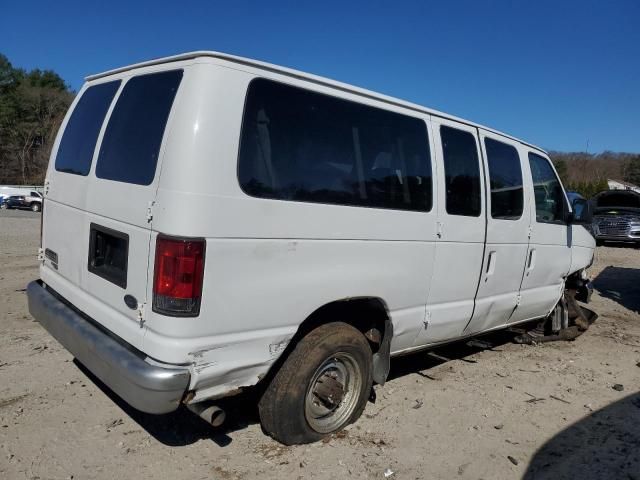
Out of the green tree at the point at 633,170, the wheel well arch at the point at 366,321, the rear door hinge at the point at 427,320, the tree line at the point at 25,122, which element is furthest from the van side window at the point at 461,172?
the green tree at the point at 633,170

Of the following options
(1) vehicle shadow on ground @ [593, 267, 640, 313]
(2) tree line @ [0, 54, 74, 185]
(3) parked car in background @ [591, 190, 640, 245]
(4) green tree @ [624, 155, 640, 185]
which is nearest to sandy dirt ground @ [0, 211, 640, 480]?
(1) vehicle shadow on ground @ [593, 267, 640, 313]

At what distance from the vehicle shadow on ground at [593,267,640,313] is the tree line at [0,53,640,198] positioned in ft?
179

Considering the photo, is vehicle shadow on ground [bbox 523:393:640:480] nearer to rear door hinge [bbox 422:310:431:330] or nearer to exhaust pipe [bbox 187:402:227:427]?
rear door hinge [bbox 422:310:431:330]

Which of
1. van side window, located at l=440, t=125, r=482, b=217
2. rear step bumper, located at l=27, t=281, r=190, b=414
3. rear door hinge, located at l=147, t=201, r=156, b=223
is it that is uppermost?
van side window, located at l=440, t=125, r=482, b=217

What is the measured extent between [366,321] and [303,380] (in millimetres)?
747

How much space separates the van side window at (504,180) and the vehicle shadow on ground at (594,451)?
5.92ft

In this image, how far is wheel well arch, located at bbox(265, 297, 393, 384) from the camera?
326cm

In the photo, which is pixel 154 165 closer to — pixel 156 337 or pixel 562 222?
pixel 156 337

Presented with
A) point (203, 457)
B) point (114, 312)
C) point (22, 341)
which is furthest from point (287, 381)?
point (22, 341)

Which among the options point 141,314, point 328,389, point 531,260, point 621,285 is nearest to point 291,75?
point 141,314

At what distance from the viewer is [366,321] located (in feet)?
12.1

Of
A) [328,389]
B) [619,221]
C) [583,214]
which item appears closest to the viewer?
[328,389]

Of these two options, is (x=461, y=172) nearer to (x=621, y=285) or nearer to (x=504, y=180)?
(x=504, y=180)

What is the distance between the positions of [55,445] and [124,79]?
7.74 ft
